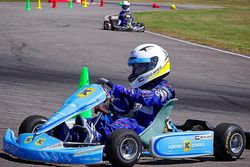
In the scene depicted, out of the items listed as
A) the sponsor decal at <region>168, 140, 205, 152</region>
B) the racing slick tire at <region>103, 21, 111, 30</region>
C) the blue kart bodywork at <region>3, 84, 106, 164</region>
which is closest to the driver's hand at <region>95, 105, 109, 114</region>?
the blue kart bodywork at <region>3, 84, 106, 164</region>

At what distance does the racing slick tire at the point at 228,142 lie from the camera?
7.23 m

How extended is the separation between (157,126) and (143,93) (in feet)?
1.12

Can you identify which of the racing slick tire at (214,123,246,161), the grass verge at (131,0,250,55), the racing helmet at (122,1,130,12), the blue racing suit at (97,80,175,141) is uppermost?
the blue racing suit at (97,80,175,141)

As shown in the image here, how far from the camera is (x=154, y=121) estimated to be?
23.1 ft

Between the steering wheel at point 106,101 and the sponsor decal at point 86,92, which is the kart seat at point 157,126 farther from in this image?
the sponsor decal at point 86,92

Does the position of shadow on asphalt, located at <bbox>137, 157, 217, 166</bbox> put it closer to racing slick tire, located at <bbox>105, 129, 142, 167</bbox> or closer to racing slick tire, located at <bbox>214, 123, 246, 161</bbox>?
racing slick tire, located at <bbox>214, 123, 246, 161</bbox>

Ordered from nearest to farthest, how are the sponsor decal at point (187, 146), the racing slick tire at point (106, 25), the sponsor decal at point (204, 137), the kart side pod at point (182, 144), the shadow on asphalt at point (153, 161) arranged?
1. the shadow on asphalt at point (153, 161)
2. the kart side pod at point (182, 144)
3. the sponsor decal at point (187, 146)
4. the sponsor decal at point (204, 137)
5. the racing slick tire at point (106, 25)

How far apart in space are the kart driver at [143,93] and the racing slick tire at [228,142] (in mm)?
593

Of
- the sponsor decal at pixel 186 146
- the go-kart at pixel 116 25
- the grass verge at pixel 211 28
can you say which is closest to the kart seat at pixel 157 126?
the sponsor decal at pixel 186 146

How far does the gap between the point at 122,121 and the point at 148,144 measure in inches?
13.0

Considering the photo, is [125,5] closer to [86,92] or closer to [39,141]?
[86,92]

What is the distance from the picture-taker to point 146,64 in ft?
23.8

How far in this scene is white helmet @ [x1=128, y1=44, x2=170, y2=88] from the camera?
7184mm

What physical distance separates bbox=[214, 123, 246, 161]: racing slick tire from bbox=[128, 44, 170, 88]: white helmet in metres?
0.81
